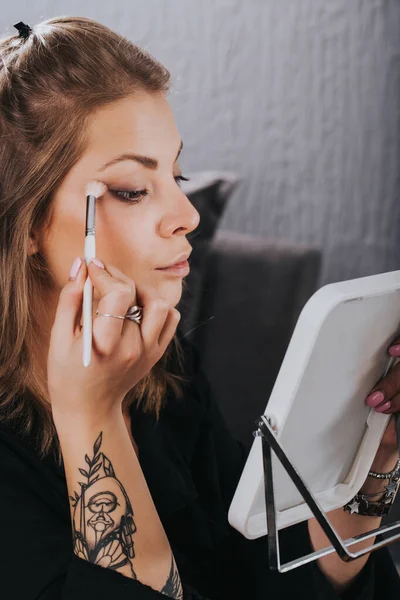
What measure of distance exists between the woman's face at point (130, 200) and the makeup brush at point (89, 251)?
22mm

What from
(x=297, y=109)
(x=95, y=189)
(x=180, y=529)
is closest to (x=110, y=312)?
→ (x=95, y=189)

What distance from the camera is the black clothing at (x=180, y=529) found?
681mm

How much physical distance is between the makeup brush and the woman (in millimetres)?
11

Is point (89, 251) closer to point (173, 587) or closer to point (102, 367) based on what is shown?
point (102, 367)

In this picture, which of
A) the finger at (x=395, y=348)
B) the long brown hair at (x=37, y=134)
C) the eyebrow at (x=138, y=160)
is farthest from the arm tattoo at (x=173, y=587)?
the eyebrow at (x=138, y=160)

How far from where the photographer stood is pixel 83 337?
665mm

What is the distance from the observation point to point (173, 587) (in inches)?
28.0

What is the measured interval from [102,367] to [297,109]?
0.74m

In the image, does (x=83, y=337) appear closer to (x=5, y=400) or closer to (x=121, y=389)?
(x=121, y=389)

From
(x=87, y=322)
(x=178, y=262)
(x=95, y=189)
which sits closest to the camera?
(x=87, y=322)

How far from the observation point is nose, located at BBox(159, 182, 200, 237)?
0.83m

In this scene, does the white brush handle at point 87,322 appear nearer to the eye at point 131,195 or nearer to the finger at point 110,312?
the finger at point 110,312

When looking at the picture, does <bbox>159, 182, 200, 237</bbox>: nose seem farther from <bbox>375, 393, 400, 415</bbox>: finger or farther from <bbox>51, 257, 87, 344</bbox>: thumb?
<bbox>375, 393, 400, 415</bbox>: finger

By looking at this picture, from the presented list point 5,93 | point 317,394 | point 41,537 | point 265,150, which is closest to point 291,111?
point 265,150
